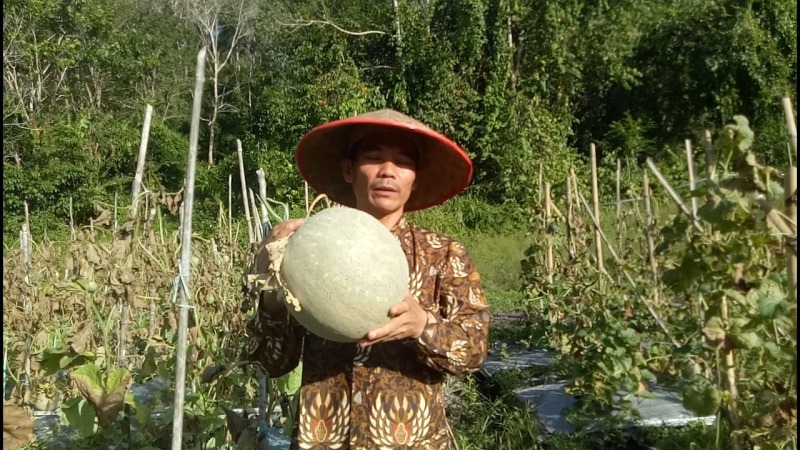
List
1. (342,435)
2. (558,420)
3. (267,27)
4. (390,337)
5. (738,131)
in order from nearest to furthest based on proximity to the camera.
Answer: (390,337) → (342,435) → (738,131) → (558,420) → (267,27)

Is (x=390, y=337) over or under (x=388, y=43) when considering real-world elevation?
under

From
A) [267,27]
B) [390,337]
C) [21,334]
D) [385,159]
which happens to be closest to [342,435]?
[390,337]

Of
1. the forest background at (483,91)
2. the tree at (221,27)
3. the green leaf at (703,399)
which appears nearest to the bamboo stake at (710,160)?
the green leaf at (703,399)

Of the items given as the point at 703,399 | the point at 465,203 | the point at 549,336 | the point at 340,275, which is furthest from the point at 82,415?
the point at 465,203

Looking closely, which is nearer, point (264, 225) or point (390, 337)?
point (390, 337)

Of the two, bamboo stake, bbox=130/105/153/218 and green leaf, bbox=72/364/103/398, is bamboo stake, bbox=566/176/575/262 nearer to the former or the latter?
bamboo stake, bbox=130/105/153/218

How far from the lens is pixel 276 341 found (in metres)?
1.69

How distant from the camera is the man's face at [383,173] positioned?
5.49 feet

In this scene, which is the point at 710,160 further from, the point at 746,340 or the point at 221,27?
the point at 221,27

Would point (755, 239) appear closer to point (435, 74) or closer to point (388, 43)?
point (435, 74)

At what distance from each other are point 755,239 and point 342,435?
44.2 inches

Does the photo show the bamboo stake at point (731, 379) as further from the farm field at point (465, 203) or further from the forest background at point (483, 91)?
the forest background at point (483, 91)

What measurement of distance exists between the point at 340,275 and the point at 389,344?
27 centimetres

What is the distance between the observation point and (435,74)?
518 inches
